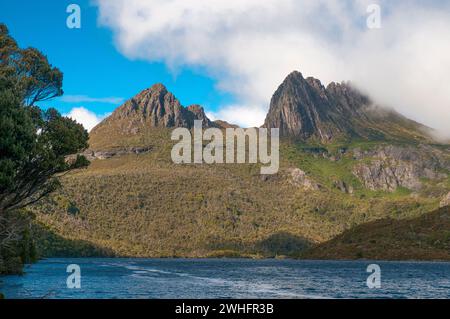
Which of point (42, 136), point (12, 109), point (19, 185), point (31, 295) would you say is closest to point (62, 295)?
point (31, 295)

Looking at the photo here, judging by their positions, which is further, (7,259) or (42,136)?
(7,259)

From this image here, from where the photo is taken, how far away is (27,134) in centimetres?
5881

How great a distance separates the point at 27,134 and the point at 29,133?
0.24 m

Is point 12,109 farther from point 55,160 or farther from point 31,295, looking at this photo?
point 31,295

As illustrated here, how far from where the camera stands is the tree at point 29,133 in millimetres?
57156

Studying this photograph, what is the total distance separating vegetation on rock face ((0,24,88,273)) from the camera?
5722cm

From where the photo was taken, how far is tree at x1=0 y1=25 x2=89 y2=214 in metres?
57.2
